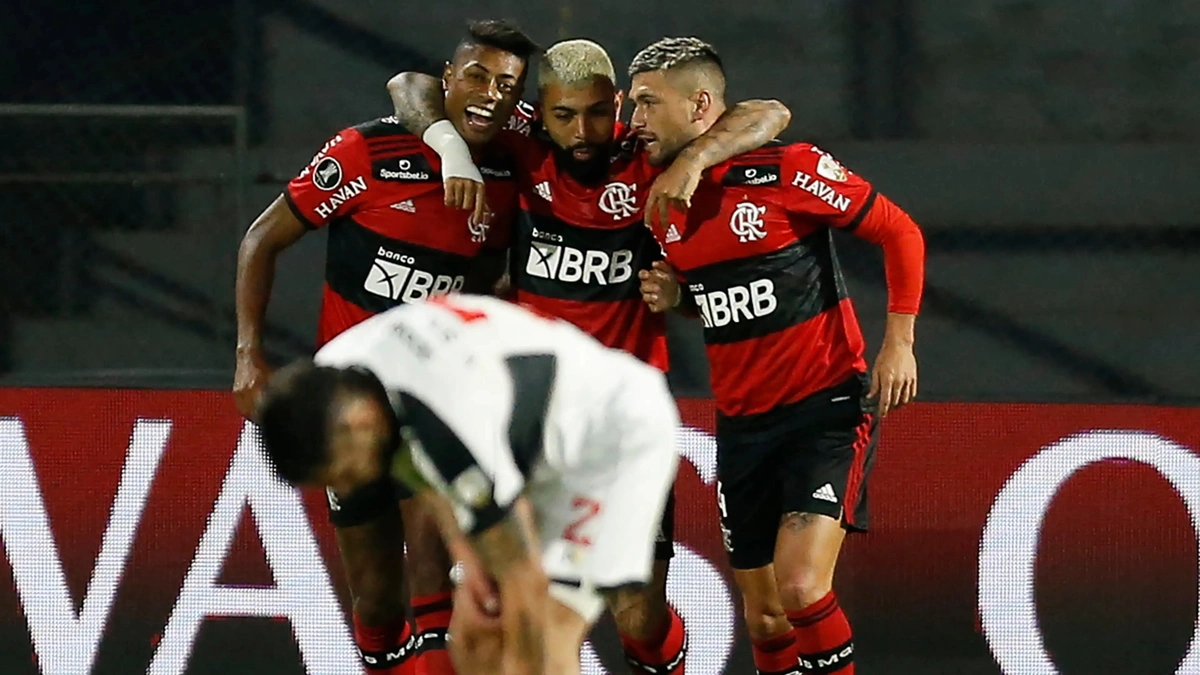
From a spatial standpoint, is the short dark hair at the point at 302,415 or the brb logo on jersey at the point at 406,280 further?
the brb logo on jersey at the point at 406,280

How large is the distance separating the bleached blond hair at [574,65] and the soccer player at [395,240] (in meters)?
0.09

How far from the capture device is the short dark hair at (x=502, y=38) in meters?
3.80

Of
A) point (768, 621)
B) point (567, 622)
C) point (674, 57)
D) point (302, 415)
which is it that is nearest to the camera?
point (302, 415)

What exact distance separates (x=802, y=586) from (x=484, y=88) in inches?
47.4

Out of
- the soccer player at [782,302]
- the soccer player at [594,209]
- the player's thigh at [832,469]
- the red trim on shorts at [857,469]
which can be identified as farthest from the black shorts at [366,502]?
the red trim on shorts at [857,469]

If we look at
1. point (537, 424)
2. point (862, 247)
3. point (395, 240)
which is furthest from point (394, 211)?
point (862, 247)

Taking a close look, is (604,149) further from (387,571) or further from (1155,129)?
(1155,129)

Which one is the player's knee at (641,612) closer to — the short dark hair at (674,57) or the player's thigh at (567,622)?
the player's thigh at (567,622)

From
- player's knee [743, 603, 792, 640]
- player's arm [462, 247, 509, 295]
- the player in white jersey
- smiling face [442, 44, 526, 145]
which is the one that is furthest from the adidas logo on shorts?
smiling face [442, 44, 526, 145]

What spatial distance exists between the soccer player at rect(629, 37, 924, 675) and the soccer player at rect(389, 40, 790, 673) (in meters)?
0.08

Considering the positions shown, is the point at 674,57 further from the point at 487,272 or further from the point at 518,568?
the point at 518,568

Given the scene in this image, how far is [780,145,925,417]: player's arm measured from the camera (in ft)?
12.2

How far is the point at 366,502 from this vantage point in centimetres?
394

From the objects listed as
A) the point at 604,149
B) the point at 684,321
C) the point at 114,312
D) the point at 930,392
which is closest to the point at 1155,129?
the point at 930,392
